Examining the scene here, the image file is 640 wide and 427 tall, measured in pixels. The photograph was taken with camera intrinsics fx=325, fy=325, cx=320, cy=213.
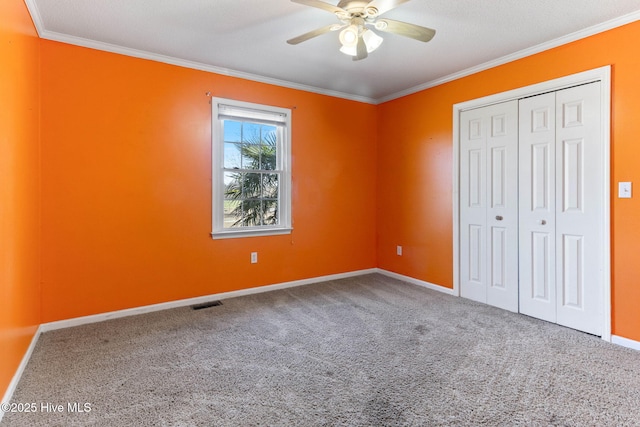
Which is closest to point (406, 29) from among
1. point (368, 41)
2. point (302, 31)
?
point (368, 41)

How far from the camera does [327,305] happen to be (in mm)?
3459

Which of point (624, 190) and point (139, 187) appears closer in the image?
point (624, 190)

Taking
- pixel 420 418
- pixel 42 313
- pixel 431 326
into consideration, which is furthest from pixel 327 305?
pixel 42 313

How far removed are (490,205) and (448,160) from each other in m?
0.72

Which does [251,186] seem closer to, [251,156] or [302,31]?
[251,156]

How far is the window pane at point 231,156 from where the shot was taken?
12.3ft

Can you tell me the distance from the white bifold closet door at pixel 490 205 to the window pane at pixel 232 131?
2560mm

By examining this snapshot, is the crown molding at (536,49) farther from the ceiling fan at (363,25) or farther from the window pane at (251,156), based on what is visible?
the window pane at (251,156)

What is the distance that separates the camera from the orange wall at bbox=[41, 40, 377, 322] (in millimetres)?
2857

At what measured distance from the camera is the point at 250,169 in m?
3.88

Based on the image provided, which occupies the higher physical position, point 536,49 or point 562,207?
point 536,49

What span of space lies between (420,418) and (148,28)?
3.43 metres

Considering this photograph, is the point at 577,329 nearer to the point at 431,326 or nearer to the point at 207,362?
the point at 431,326

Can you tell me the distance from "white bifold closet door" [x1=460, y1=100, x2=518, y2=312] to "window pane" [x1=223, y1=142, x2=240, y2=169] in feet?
8.47
